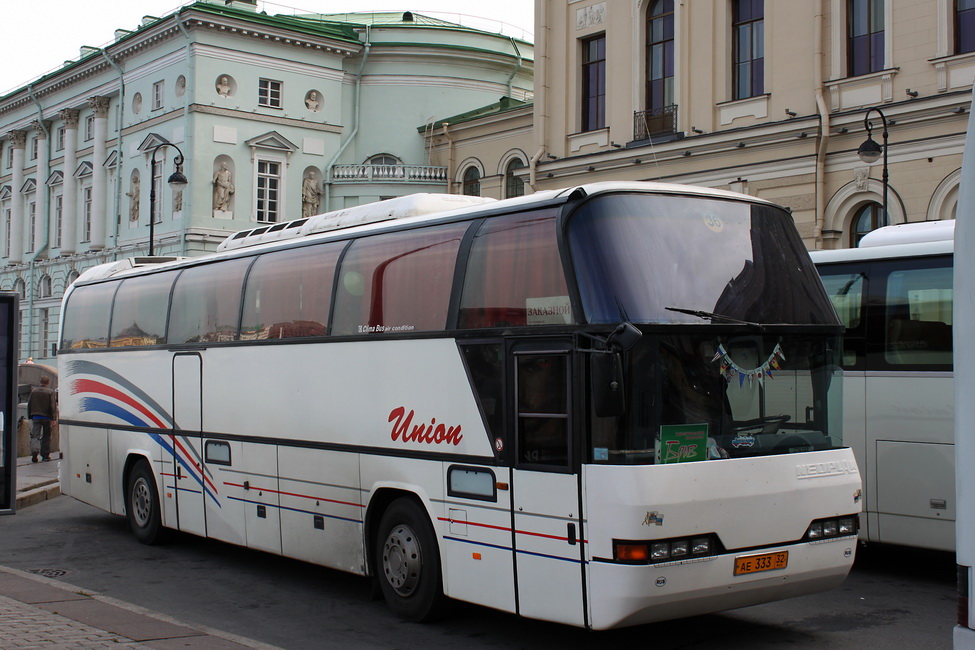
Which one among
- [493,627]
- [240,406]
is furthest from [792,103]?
[493,627]

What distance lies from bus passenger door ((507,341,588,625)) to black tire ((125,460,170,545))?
6.67 meters

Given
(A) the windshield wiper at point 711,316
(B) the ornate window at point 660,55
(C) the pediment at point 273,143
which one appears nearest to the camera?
(A) the windshield wiper at point 711,316

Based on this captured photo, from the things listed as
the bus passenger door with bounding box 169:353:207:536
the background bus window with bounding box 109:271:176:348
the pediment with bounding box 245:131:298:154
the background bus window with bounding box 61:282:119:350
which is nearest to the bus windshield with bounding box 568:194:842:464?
the bus passenger door with bounding box 169:353:207:536

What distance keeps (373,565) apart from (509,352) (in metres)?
2.61

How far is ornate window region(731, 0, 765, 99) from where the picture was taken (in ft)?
90.4

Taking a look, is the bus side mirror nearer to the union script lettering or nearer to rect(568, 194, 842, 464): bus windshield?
rect(568, 194, 842, 464): bus windshield

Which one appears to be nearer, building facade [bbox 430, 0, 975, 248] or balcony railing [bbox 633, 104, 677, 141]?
building facade [bbox 430, 0, 975, 248]

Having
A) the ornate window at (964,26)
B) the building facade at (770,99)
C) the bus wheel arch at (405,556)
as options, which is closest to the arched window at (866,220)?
the building facade at (770,99)

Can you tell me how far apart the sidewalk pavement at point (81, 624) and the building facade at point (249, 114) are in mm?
37555

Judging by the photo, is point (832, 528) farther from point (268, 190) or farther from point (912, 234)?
point (268, 190)

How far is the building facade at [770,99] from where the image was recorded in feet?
79.0

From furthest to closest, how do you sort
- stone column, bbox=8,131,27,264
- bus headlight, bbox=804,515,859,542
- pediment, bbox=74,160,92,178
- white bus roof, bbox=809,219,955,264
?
stone column, bbox=8,131,27,264 → pediment, bbox=74,160,92,178 → white bus roof, bbox=809,219,955,264 → bus headlight, bbox=804,515,859,542

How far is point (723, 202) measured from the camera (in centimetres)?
834

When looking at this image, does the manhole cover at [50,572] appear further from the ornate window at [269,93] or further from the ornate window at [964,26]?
the ornate window at [269,93]
